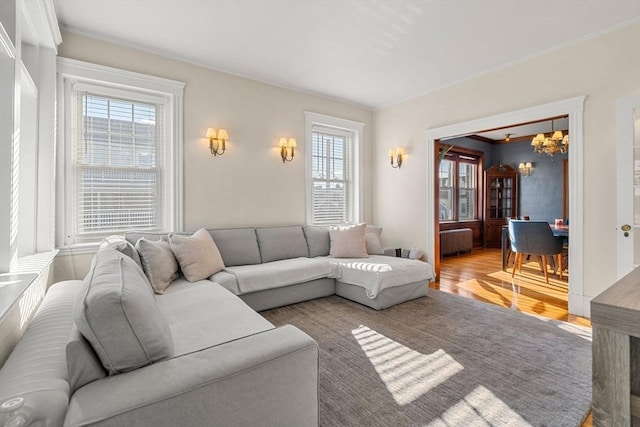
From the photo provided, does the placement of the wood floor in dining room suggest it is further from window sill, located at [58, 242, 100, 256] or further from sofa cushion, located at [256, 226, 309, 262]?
window sill, located at [58, 242, 100, 256]

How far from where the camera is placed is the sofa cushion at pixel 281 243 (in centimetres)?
400

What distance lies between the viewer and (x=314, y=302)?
3721 mm

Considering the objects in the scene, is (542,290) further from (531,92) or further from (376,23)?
(376,23)

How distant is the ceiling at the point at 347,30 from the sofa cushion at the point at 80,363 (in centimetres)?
268

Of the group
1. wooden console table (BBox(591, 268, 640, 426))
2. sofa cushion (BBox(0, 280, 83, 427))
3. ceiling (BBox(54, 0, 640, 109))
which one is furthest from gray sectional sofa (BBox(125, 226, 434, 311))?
wooden console table (BBox(591, 268, 640, 426))

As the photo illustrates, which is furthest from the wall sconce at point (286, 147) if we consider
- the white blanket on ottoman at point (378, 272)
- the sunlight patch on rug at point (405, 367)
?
the sunlight patch on rug at point (405, 367)

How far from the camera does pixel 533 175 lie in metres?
7.70

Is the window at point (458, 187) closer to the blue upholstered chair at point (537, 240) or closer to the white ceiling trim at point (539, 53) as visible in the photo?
the blue upholstered chair at point (537, 240)

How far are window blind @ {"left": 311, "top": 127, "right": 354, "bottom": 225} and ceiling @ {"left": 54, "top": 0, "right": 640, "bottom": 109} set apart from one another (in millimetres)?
1200

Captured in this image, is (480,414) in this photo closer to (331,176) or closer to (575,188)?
(575,188)

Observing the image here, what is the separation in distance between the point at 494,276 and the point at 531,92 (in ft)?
9.17

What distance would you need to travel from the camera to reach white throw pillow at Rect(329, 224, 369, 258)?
4.24m

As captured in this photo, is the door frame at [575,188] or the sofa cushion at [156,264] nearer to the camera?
the sofa cushion at [156,264]

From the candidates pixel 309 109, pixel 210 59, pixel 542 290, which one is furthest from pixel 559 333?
pixel 210 59
